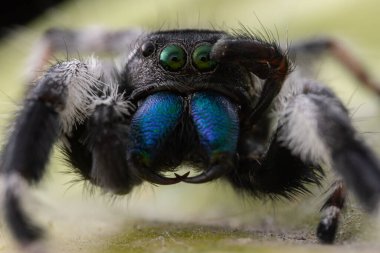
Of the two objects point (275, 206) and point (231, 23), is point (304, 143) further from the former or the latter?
point (231, 23)

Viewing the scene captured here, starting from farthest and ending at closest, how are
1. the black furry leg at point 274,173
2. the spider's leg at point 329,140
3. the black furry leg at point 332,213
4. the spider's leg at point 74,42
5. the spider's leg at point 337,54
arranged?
the spider's leg at point 74,42
the spider's leg at point 337,54
the black furry leg at point 274,173
the black furry leg at point 332,213
the spider's leg at point 329,140

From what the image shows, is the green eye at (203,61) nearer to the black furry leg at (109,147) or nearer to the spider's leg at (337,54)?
the black furry leg at (109,147)

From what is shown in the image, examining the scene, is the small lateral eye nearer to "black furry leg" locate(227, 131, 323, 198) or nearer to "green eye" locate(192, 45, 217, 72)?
"green eye" locate(192, 45, 217, 72)

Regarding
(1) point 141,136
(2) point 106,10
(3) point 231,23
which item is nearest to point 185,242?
(1) point 141,136

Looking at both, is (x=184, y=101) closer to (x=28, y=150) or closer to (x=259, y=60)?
(x=259, y=60)

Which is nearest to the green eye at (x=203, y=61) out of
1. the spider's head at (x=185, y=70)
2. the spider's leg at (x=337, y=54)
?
the spider's head at (x=185, y=70)

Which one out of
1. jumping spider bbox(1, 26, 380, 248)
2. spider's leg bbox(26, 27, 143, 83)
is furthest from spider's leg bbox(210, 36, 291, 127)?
spider's leg bbox(26, 27, 143, 83)

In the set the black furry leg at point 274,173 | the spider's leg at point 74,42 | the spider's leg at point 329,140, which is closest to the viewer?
the spider's leg at point 329,140
